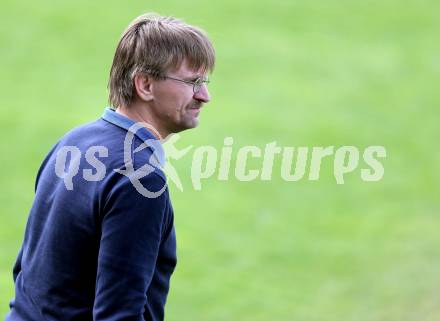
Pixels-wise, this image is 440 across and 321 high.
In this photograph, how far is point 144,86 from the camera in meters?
2.79

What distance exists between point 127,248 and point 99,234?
12 centimetres

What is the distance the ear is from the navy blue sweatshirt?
0.31ft

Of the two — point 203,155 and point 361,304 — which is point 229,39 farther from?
point 361,304

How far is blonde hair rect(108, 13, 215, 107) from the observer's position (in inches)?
110

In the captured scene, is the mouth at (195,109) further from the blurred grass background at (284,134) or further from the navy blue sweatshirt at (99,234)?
the blurred grass background at (284,134)

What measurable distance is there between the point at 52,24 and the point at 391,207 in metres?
5.17

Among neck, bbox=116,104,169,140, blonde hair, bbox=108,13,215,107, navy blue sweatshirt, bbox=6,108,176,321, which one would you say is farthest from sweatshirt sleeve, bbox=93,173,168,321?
blonde hair, bbox=108,13,215,107

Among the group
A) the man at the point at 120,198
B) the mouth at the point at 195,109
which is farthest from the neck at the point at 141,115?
the mouth at the point at 195,109

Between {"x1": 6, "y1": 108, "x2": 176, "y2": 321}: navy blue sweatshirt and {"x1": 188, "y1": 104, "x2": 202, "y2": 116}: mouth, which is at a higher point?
{"x1": 188, "y1": 104, "x2": 202, "y2": 116}: mouth
